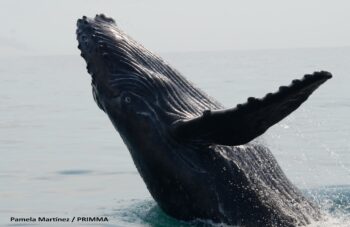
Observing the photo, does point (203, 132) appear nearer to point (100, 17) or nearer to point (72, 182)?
point (100, 17)

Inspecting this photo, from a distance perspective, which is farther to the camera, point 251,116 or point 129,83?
point 129,83

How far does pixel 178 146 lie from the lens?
32.3 ft

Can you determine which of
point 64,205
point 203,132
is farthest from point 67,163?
point 203,132

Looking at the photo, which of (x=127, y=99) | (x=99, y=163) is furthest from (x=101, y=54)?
(x=99, y=163)

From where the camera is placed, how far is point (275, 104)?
8.74 meters

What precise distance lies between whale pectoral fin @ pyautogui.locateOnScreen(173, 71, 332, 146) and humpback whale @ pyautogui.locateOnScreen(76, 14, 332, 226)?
22 mm

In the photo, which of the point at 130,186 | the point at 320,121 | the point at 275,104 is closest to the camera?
the point at 275,104

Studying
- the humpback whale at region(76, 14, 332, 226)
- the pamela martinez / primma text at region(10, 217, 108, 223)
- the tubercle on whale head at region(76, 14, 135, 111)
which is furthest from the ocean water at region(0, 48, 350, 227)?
the tubercle on whale head at region(76, 14, 135, 111)

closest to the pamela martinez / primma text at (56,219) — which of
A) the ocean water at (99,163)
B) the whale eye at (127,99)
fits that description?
the ocean water at (99,163)

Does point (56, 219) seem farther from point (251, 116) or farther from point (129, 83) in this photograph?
point (251, 116)

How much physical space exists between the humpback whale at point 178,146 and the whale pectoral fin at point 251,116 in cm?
2

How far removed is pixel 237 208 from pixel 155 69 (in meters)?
1.94

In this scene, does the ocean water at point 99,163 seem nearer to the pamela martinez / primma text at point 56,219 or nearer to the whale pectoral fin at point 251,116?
the pamela martinez / primma text at point 56,219

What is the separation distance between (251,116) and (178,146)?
49.2 inches
